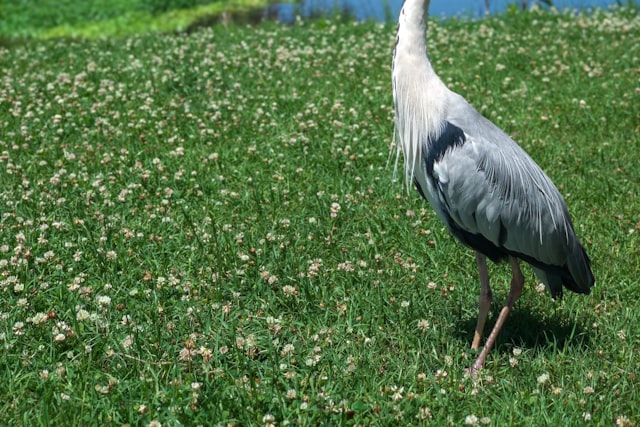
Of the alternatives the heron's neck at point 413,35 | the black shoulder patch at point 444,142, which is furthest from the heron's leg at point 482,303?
the heron's neck at point 413,35

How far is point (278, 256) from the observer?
604 centimetres

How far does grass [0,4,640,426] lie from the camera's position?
4.42 m

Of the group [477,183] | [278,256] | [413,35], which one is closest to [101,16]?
[278,256]

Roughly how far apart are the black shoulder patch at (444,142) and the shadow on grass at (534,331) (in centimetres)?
118

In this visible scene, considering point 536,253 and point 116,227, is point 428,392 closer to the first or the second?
point 536,253

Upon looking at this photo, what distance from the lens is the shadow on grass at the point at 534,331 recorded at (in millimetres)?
5133

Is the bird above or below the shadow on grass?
above

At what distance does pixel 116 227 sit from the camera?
255 inches

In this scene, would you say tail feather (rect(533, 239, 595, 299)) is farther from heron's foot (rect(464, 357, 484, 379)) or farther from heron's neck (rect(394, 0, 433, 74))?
heron's neck (rect(394, 0, 433, 74))

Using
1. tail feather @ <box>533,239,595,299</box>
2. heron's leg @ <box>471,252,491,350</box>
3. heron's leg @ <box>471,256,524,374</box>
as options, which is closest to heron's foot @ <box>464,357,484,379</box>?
heron's leg @ <box>471,256,524,374</box>

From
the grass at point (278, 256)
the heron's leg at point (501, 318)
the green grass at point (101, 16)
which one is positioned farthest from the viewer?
the green grass at point (101, 16)

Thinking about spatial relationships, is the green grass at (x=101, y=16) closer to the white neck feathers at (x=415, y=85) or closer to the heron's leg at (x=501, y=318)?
the white neck feathers at (x=415, y=85)

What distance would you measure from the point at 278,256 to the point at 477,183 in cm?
178

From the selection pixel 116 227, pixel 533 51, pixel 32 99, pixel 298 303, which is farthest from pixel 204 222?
pixel 533 51
